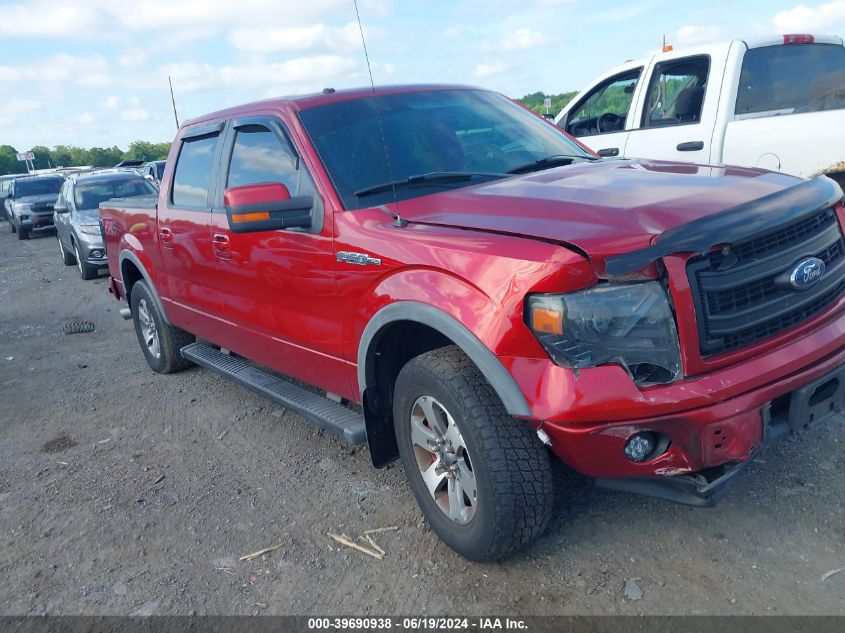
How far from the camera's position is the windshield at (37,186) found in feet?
66.2

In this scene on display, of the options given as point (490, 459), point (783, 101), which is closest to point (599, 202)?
point (490, 459)

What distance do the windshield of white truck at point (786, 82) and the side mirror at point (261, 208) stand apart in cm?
457

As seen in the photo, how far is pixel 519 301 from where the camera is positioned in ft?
8.20

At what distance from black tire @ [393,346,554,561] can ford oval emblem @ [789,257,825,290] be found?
3.60 ft

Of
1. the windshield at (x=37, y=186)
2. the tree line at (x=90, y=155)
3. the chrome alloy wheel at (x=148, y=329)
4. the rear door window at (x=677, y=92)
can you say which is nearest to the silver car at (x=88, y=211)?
the chrome alloy wheel at (x=148, y=329)

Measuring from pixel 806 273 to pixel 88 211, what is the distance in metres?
11.8

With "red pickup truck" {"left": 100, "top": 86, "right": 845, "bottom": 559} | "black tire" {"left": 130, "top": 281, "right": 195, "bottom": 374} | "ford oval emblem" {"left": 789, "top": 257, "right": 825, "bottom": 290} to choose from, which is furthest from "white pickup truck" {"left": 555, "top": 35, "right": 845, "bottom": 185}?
"black tire" {"left": 130, "top": 281, "right": 195, "bottom": 374}

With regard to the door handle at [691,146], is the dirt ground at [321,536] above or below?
below

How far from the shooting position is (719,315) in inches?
99.0

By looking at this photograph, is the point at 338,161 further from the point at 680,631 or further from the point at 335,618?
the point at 680,631

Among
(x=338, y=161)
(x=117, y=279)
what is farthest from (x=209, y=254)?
(x=117, y=279)

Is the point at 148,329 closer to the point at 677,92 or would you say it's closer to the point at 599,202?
the point at 599,202

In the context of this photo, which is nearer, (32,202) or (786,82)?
(786,82)

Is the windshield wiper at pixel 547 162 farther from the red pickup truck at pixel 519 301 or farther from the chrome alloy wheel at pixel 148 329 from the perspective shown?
the chrome alloy wheel at pixel 148 329
